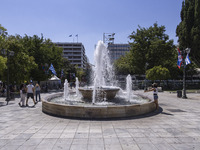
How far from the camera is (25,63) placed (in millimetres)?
20078

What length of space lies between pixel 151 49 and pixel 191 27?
8.04 meters

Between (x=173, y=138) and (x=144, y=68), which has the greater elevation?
(x=144, y=68)

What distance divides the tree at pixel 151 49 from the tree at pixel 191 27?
5038 mm

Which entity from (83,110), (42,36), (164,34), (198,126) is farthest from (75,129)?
(164,34)

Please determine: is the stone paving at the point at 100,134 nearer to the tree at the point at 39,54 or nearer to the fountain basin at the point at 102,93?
the fountain basin at the point at 102,93

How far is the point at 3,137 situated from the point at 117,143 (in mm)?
3785

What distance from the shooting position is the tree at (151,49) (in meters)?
31.8

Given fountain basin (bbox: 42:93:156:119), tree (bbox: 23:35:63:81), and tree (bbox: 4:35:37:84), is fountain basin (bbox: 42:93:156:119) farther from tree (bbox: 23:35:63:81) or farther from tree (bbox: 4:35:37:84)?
tree (bbox: 23:35:63:81)

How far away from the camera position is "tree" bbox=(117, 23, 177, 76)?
1253 inches

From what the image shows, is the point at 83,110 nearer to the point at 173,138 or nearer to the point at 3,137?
the point at 3,137

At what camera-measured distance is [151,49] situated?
3136 centimetres

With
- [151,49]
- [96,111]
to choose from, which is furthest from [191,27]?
[96,111]

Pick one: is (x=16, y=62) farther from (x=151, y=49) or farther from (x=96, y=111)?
(x=151, y=49)

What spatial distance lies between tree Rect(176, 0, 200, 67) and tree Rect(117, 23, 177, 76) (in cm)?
504
